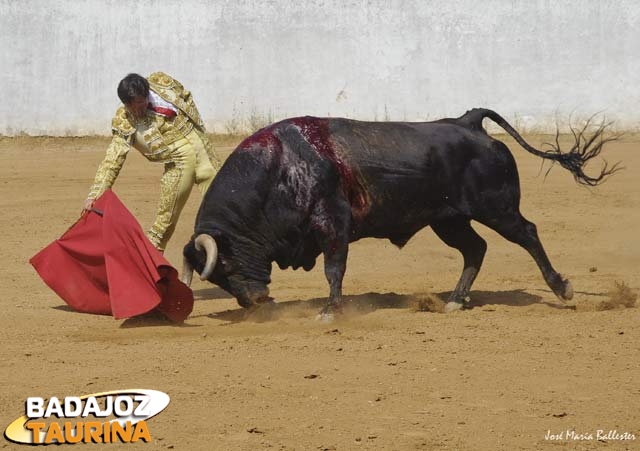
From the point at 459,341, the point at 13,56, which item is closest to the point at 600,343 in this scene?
the point at 459,341

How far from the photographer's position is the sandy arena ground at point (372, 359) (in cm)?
666

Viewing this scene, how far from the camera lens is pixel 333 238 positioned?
30.0 ft

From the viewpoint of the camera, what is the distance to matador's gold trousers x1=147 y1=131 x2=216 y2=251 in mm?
10234

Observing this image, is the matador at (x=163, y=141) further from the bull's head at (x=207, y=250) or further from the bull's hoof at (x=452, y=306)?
the bull's hoof at (x=452, y=306)

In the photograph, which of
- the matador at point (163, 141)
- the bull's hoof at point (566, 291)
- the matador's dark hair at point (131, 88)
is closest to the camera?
the matador's dark hair at point (131, 88)

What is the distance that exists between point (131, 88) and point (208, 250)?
4.73ft

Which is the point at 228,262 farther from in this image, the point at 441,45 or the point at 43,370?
the point at 441,45

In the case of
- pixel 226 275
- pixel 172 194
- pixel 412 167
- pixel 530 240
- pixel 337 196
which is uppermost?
pixel 412 167

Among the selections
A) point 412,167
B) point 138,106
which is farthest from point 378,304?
point 138,106

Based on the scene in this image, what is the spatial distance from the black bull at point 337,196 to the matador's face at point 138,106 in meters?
0.91

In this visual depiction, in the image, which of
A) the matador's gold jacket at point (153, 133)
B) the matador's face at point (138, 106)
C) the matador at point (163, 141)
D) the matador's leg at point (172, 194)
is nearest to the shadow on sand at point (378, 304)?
the matador's leg at point (172, 194)

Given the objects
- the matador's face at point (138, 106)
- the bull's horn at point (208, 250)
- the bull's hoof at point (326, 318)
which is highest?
the matador's face at point (138, 106)

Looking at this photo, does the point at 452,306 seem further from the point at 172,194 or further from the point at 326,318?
the point at 172,194

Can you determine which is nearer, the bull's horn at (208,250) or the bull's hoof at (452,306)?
the bull's horn at (208,250)
